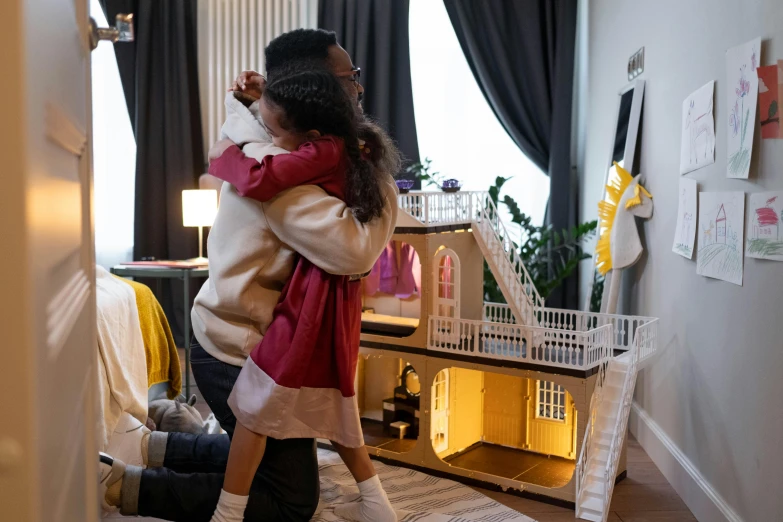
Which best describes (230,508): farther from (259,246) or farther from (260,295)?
(259,246)

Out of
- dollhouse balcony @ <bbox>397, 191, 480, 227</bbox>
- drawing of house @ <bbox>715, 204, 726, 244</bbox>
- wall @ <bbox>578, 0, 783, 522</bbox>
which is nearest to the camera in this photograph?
wall @ <bbox>578, 0, 783, 522</bbox>

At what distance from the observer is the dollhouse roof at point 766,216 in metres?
1.83

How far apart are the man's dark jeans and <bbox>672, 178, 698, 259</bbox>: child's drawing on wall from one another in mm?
1458

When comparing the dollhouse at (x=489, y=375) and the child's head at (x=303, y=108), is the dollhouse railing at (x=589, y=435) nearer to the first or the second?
the dollhouse at (x=489, y=375)

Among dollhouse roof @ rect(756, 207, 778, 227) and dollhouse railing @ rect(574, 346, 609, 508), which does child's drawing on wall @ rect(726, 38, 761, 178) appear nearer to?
dollhouse roof @ rect(756, 207, 778, 227)

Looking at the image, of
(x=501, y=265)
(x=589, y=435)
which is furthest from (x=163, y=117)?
(x=589, y=435)

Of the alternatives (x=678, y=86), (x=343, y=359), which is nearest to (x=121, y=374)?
(x=343, y=359)

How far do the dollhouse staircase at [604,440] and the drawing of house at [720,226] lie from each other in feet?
1.63

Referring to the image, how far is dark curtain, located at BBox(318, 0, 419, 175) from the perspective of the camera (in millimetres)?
4512

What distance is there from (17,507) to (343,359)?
117 cm

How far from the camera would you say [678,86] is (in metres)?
2.70

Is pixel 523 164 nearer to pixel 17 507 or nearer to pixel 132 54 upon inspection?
pixel 132 54

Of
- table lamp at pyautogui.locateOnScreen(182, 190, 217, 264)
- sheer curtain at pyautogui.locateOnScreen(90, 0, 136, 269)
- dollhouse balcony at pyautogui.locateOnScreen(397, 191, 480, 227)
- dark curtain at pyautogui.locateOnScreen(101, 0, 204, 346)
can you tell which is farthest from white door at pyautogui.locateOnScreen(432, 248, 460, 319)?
sheer curtain at pyautogui.locateOnScreen(90, 0, 136, 269)

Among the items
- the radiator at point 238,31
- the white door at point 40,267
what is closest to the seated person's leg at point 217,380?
the white door at point 40,267
